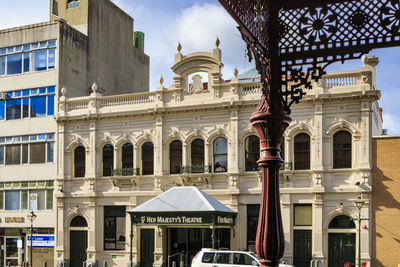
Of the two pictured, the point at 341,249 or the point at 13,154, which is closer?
the point at 341,249

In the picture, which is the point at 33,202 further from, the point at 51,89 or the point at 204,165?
the point at 204,165

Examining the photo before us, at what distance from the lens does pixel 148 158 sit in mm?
31031

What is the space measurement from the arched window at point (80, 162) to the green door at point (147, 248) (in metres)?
5.36

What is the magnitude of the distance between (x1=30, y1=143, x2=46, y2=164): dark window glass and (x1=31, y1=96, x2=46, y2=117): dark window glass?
1.88 meters

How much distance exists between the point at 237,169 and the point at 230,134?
6.11ft

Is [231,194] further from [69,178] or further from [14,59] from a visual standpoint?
[14,59]

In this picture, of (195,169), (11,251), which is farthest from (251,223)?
(11,251)

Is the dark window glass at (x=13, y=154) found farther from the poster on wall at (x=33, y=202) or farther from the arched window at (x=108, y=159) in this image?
the arched window at (x=108, y=159)

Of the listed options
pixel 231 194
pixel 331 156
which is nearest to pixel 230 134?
pixel 231 194

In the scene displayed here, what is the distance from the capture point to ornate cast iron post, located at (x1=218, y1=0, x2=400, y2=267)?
5.81 metres

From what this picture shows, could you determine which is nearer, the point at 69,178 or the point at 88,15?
the point at 69,178

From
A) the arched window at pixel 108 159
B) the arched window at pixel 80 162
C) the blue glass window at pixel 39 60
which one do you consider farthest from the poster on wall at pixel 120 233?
the blue glass window at pixel 39 60

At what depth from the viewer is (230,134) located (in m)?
29.0

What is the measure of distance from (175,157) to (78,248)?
7767mm
